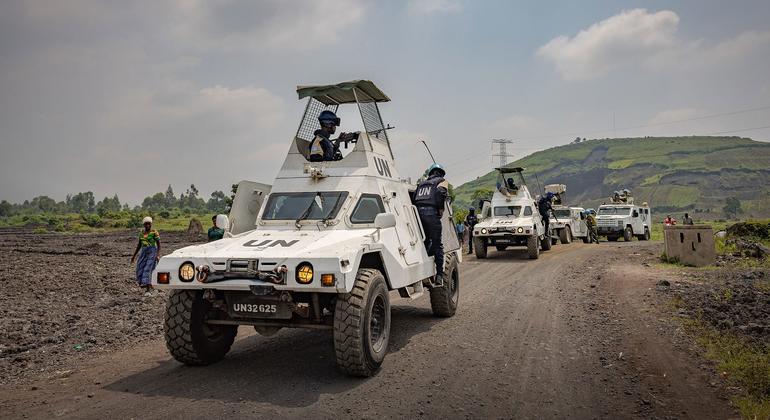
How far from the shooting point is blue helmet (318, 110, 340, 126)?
7893mm

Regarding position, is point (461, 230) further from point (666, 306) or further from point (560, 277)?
point (666, 306)

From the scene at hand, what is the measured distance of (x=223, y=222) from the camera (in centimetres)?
648

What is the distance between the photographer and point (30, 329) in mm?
7578

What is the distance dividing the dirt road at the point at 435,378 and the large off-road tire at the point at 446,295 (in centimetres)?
21

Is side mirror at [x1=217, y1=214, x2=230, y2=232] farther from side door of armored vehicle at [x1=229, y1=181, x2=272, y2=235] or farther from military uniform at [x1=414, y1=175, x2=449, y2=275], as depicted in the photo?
military uniform at [x1=414, y1=175, x2=449, y2=275]

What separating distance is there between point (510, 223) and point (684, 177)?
159849 mm

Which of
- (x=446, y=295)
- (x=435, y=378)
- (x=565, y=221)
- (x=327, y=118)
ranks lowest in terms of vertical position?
(x=435, y=378)

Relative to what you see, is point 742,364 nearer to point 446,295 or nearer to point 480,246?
point 446,295

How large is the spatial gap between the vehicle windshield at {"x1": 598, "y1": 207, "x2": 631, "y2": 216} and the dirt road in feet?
70.3

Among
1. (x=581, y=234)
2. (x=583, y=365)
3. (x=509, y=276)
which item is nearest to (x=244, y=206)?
(x=583, y=365)

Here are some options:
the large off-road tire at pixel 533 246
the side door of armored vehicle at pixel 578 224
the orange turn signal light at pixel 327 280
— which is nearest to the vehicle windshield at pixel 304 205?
the orange turn signal light at pixel 327 280

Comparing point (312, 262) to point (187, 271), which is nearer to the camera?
point (312, 262)

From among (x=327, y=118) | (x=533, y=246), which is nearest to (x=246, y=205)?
(x=327, y=118)

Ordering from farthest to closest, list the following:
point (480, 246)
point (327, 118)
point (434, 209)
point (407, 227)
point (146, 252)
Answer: point (480, 246) < point (146, 252) < point (327, 118) < point (434, 209) < point (407, 227)
